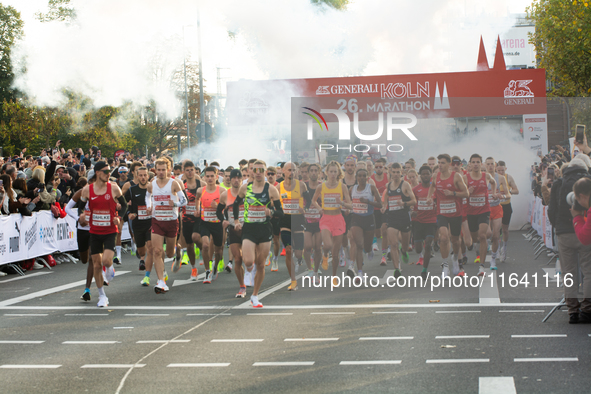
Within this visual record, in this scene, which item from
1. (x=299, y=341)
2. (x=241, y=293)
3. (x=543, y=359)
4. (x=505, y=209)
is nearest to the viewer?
(x=543, y=359)

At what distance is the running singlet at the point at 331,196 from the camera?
11.1 m

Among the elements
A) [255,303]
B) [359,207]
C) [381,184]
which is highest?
[381,184]

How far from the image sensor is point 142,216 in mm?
12047

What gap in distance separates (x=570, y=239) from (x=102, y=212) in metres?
6.42

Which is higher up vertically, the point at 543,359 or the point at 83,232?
the point at 83,232

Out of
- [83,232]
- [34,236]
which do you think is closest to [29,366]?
[83,232]

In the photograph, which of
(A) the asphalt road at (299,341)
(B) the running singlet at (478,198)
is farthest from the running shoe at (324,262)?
(B) the running singlet at (478,198)

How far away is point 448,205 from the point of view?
11.4 m

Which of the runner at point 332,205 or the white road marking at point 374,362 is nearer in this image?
the white road marking at point 374,362

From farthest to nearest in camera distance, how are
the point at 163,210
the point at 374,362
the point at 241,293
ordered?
the point at 163,210 < the point at 241,293 < the point at 374,362

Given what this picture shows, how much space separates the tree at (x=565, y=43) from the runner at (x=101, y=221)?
2964 centimetres

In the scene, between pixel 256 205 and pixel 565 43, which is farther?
pixel 565 43

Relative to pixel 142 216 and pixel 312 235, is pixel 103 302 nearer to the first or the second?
pixel 142 216

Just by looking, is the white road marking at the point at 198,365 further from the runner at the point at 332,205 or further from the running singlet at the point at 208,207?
the running singlet at the point at 208,207
